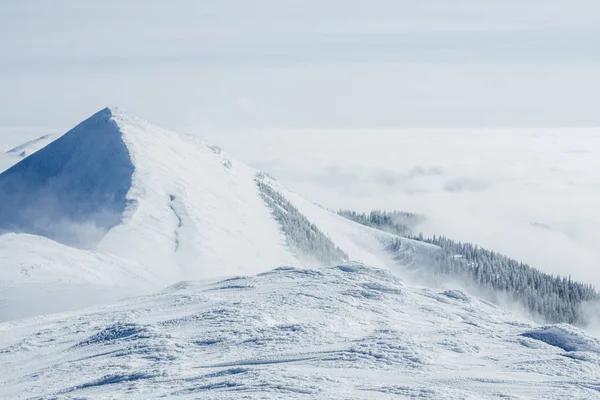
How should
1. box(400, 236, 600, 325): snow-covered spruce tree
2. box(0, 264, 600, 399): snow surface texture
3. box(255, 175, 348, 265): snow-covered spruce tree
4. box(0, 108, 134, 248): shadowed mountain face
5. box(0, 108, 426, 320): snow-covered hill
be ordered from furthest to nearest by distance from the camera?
box(400, 236, 600, 325): snow-covered spruce tree < box(255, 175, 348, 265): snow-covered spruce tree < box(0, 108, 134, 248): shadowed mountain face < box(0, 108, 426, 320): snow-covered hill < box(0, 264, 600, 399): snow surface texture

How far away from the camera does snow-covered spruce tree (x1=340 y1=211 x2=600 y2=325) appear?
472ft

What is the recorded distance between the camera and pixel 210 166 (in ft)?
568

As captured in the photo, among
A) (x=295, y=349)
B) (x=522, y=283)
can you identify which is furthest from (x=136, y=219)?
(x=522, y=283)

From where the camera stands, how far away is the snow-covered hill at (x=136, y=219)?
77125mm

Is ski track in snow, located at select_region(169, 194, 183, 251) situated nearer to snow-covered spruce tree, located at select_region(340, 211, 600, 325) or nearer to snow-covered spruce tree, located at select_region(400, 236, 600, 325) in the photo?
snow-covered spruce tree, located at select_region(340, 211, 600, 325)

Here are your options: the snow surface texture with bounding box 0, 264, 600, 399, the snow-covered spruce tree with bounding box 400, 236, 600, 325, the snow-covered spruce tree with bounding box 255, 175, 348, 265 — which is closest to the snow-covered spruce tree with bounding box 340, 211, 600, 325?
the snow-covered spruce tree with bounding box 400, 236, 600, 325

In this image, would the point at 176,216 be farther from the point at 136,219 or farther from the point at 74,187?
the point at 74,187

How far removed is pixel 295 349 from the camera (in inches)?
1592

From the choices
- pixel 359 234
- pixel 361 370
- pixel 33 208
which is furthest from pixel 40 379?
pixel 359 234

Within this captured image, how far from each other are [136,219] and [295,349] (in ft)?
254

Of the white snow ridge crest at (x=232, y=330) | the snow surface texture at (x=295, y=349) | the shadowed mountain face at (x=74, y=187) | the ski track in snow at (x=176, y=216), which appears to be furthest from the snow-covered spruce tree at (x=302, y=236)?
the snow surface texture at (x=295, y=349)

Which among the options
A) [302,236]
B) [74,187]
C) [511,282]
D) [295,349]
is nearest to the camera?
[295,349]

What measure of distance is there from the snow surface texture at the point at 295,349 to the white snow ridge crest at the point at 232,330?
0.13 meters

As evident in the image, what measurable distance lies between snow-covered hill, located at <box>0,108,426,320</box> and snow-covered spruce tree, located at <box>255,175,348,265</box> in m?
1.46
